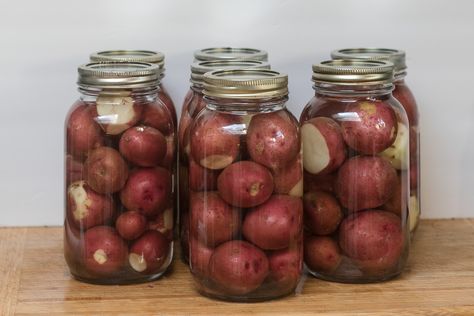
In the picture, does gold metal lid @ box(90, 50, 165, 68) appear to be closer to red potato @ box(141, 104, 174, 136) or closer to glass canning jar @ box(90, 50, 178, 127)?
glass canning jar @ box(90, 50, 178, 127)

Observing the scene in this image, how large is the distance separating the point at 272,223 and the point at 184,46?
39cm

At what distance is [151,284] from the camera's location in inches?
45.4

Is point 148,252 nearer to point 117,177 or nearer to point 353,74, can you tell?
point 117,177

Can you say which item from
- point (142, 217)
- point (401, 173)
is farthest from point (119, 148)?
point (401, 173)

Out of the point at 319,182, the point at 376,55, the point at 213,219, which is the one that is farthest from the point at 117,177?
the point at 376,55

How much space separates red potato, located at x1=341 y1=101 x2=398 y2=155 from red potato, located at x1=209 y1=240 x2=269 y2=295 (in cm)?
17

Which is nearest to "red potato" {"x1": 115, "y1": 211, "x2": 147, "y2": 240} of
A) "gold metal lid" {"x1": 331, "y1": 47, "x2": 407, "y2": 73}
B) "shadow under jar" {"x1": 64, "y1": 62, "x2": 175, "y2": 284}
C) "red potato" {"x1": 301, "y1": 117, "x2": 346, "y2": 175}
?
"shadow under jar" {"x1": 64, "y1": 62, "x2": 175, "y2": 284}

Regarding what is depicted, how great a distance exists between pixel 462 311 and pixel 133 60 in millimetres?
503

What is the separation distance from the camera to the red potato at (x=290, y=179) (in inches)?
42.2

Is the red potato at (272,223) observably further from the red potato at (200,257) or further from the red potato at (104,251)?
the red potato at (104,251)

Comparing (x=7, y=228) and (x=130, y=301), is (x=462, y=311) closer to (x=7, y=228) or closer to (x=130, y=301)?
(x=130, y=301)

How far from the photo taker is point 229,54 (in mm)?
1311

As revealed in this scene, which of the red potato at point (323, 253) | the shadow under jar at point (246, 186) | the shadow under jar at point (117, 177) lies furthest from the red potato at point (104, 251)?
the red potato at point (323, 253)

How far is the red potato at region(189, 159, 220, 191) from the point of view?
3.53ft
